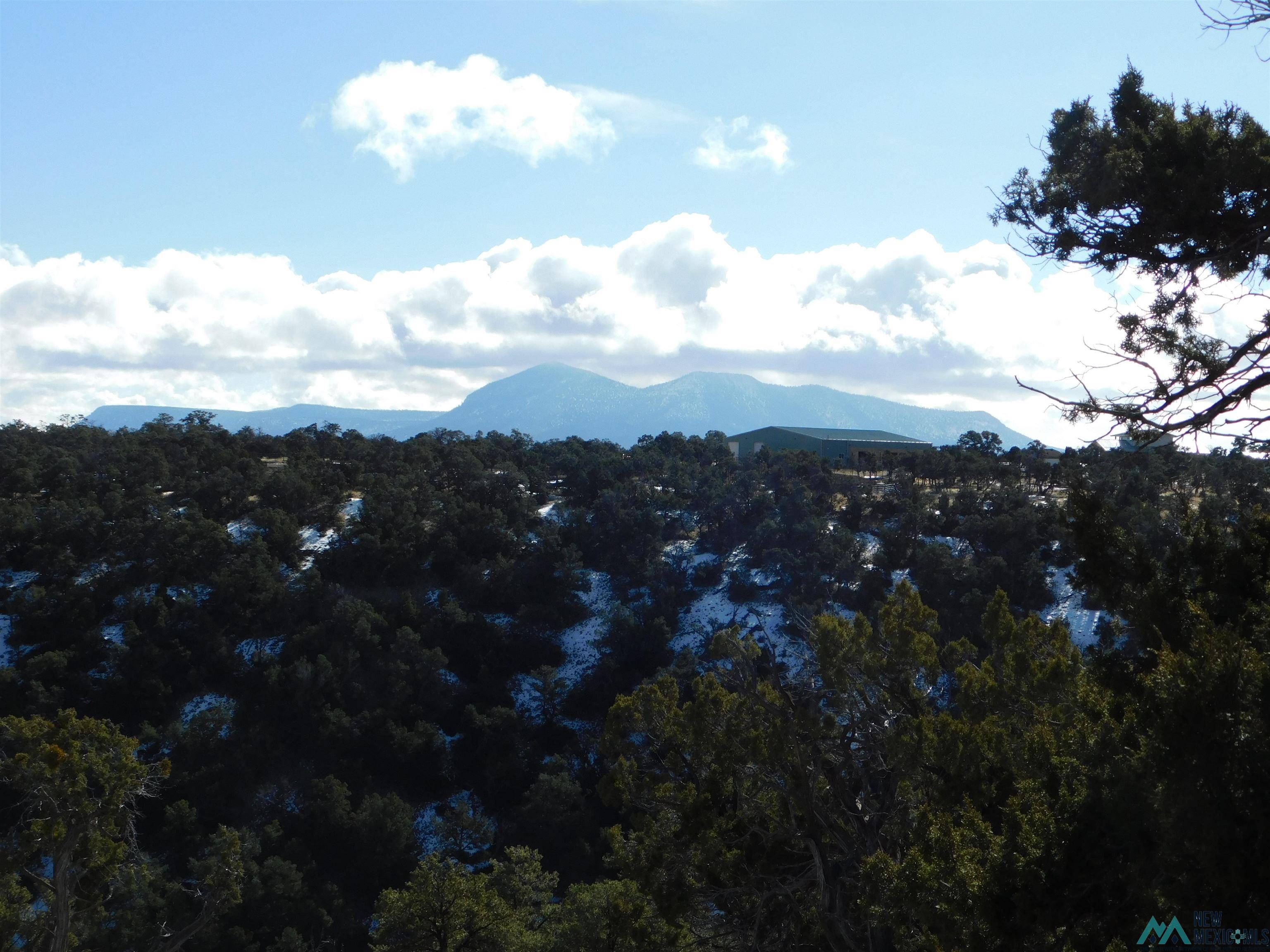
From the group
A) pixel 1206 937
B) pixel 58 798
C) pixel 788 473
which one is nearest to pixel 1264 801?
pixel 1206 937

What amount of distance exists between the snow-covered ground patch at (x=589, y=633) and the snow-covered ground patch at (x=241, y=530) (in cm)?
1315

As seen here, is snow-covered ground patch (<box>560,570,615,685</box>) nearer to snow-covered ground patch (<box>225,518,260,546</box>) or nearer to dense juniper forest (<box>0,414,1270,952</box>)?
dense juniper forest (<box>0,414,1270,952</box>)

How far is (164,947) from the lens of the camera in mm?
14031

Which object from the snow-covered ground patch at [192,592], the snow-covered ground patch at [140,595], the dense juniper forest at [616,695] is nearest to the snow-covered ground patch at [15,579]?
the dense juniper forest at [616,695]

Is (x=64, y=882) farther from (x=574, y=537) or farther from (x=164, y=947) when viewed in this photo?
(x=574, y=537)

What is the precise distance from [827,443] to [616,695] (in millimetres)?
34871

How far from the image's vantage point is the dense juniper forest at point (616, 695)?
5.76m

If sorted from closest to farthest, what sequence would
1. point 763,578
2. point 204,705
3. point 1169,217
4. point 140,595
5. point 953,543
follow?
point 1169,217, point 204,705, point 140,595, point 763,578, point 953,543

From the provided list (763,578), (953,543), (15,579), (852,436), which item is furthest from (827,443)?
(15,579)

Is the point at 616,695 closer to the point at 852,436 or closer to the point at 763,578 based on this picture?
the point at 763,578

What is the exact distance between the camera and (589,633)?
36719 millimetres

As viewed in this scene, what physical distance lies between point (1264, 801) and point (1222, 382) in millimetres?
3545

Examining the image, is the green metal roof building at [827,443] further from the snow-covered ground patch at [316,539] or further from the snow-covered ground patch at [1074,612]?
the snow-covered ground patch at [316,539]

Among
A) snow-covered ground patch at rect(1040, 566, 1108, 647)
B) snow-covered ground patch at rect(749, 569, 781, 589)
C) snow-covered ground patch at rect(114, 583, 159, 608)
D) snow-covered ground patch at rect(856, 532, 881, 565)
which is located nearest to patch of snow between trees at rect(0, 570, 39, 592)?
snow-covered ground patch at rect(114, 583, 159, 608)
